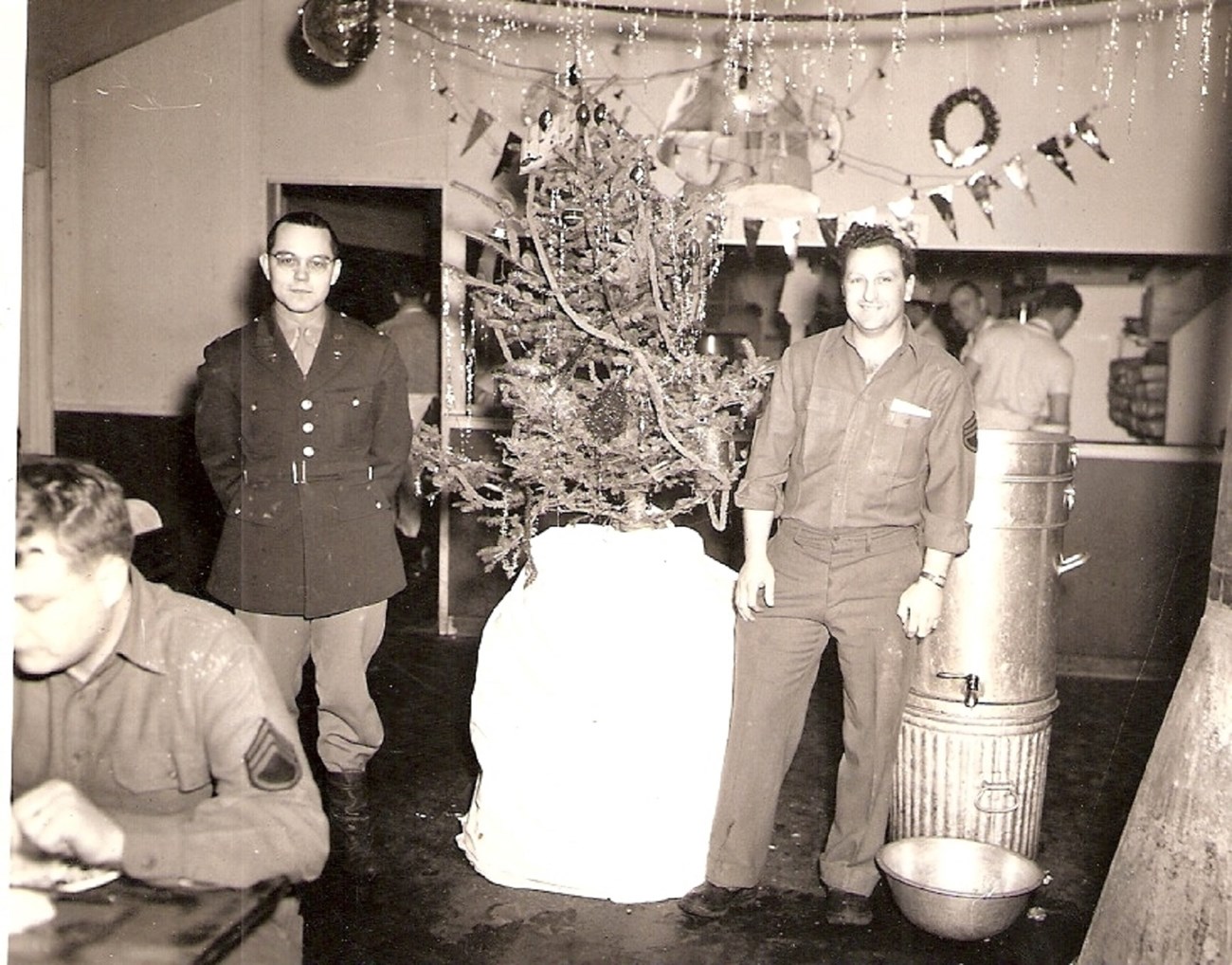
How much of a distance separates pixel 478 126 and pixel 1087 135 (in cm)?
325

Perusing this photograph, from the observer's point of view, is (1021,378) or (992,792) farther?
(1021,378)

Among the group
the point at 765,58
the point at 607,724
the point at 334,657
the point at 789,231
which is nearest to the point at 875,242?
the point at 607,724

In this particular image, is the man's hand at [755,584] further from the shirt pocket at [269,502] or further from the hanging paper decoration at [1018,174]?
the hanging paper decoration at [1018,174]

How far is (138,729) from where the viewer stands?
1.95 m

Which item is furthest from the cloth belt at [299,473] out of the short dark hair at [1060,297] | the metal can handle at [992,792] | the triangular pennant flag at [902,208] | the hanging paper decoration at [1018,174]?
the short dark hair at [1060,297]

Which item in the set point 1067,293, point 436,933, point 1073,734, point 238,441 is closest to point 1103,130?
point 1067,293

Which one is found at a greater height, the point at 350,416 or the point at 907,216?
the point at 907,216

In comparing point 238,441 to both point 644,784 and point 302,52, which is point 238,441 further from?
point 302,52

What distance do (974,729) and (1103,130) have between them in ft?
12.9

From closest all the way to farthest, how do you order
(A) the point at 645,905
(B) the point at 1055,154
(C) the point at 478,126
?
(A) the point at 645,905
(B) the point at 1055,154
(C) the point at 478,126

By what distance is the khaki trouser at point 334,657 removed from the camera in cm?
388

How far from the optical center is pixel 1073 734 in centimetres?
539

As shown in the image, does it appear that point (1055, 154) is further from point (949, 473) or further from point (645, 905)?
point (645, 905)

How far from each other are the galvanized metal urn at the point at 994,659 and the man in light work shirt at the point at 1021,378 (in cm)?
250
